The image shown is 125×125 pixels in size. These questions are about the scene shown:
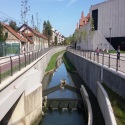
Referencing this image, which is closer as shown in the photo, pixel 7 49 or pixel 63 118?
pixel 63 118

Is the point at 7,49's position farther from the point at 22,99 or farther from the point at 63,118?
the point at 22,99

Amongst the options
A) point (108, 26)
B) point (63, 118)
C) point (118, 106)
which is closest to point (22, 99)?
point (63, 118)

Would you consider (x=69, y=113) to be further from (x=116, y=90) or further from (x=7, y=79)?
(x=7, y=79)

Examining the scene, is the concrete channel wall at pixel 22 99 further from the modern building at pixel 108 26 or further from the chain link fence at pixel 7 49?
the modern building at pixel 108 26

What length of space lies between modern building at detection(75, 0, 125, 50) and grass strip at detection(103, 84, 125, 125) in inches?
2082

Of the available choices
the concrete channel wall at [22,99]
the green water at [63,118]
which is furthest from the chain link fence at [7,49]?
the green water at [63,118]

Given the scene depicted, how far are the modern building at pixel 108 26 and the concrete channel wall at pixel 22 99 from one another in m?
51.9

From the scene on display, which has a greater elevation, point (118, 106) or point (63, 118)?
point (118, 106)

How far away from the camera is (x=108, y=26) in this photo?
75000 millimetres

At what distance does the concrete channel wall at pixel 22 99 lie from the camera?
13.9 metres

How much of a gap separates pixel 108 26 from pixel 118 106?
6117 cm

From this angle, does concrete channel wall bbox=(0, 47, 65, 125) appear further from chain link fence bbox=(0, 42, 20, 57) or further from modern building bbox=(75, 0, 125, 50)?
modern building bbox=(75, 0, 125, 50)

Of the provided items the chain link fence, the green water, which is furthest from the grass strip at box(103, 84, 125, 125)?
the chain link fence

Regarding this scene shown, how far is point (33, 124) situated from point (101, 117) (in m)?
5.16
